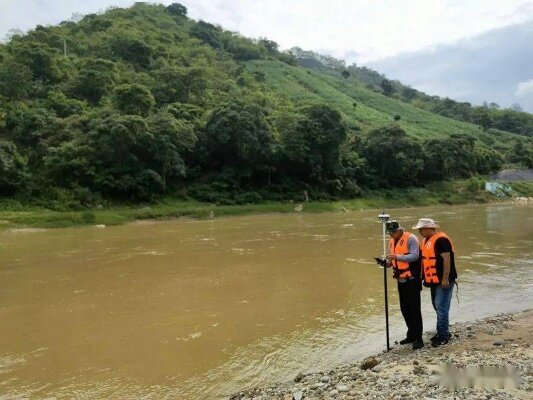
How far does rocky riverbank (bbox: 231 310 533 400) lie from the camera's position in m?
5.77

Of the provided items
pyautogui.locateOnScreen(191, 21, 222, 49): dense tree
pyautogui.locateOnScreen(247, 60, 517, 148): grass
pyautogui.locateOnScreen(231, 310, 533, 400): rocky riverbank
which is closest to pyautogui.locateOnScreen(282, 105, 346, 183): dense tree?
pyautogui.locateOnScreen(247, 60, 517, 148): grass

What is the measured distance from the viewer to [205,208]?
4022 centimetres

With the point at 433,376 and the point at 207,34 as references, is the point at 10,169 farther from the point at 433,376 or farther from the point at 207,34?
the point at 207,34

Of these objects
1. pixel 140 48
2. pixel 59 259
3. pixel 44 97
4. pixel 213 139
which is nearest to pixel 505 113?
pixel 140 48

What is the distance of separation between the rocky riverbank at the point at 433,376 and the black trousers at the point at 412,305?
11.9 inches

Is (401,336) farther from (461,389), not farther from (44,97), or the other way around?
(44,97)

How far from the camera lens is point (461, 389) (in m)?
5.81

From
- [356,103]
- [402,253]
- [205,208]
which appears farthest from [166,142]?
[356,103]

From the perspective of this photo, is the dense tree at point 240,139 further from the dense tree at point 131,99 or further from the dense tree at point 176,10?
the dense tree at point 176,10

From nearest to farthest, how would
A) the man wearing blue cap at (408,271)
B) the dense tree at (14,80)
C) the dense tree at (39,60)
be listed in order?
the man wearing blue cap at (408,271), the dense tree at (14,80), the dense tree at (39,60)

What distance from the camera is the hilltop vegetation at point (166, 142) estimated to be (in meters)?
38.5

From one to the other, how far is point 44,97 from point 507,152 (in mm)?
73483

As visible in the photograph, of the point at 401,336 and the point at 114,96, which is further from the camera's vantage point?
the point at 114,96

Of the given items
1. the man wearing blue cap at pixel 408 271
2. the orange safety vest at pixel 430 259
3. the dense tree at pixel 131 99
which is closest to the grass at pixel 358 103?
the dense tree at pixel 131 99
